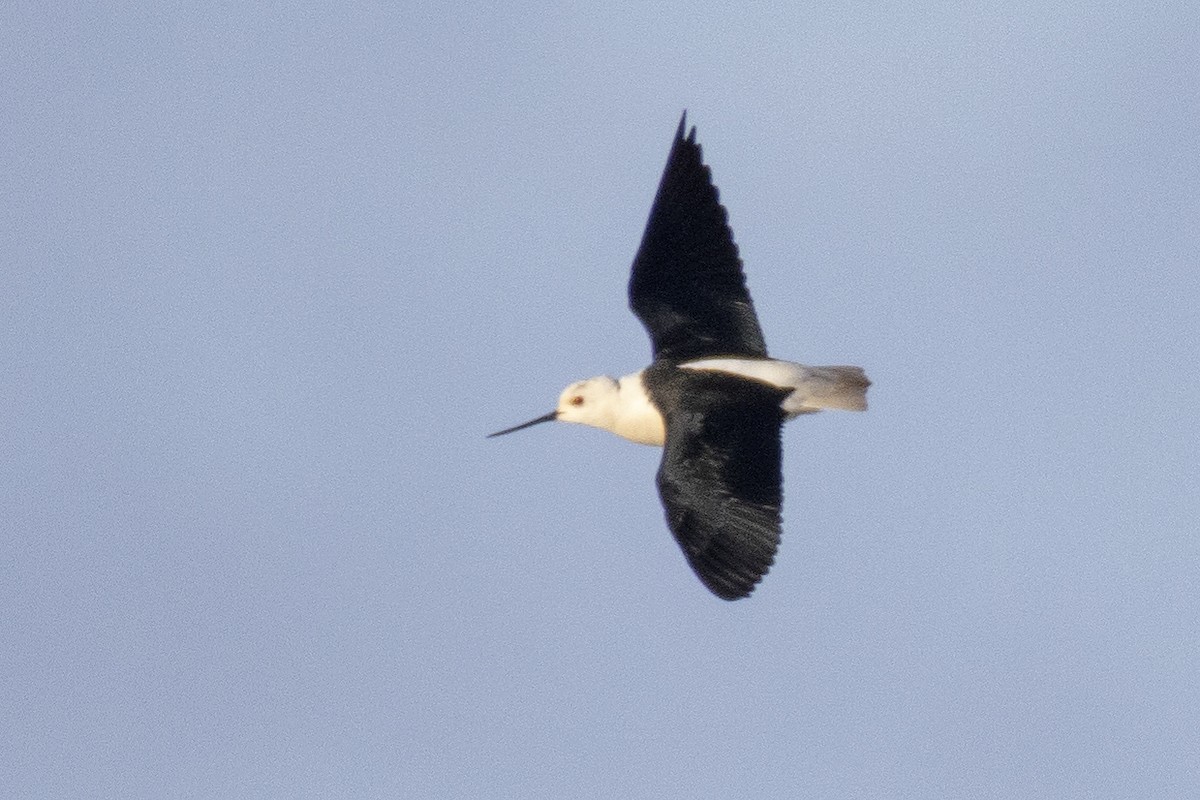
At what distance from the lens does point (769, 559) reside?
1291cm

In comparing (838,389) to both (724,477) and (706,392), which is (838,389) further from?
(724,477)

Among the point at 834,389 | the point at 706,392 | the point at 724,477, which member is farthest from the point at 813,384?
the point at 724,477

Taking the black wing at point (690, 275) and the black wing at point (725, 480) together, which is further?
the black wing at point (690, 275)

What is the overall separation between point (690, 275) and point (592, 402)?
3.50ft

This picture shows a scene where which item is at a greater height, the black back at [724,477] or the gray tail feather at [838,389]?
the gray tail feather at [838,389]

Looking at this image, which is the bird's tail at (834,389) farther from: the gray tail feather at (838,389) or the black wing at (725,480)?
the black wing at (725,480)

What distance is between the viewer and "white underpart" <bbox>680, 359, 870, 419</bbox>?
1386 centimetres

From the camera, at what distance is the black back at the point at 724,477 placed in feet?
42.3

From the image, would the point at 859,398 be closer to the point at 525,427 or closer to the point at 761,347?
the point at 761,347

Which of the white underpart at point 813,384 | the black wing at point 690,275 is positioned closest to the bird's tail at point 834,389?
the white underpart at point 813,384

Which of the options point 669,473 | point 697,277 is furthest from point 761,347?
point 669,473

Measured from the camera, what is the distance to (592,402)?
14891 mm

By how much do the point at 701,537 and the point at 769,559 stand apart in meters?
0.39

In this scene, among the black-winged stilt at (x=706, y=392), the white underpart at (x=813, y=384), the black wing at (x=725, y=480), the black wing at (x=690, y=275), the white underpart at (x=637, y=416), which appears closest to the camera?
the black wing at (x=725, y=480)
